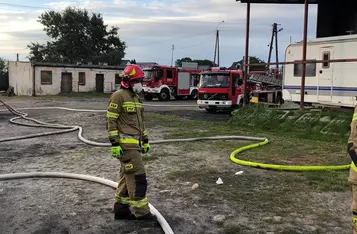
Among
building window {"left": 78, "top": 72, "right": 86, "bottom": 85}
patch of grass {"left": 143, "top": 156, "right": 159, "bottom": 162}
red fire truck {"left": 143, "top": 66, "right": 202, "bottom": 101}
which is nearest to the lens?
patch of grass {"left": 143, "top": 156, "right": 159, "bottom": 162}

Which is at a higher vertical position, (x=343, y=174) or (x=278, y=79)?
(x=278, y=79)

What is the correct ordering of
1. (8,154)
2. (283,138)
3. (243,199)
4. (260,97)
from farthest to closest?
(260,97), (283,138), (8,154), (243,199)

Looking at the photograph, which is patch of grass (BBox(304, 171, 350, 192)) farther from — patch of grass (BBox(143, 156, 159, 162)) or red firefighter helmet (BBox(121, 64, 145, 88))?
red firefighter helmet (BBox(121, 64, 145, 88))

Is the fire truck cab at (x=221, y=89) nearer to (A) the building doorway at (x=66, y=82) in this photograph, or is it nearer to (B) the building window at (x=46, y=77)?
(B) the building window at (x=46, y=77)

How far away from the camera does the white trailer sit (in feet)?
39.6

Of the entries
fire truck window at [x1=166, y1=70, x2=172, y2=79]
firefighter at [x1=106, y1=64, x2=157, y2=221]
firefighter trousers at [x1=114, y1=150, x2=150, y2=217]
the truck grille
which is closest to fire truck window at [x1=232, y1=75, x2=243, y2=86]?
the truck grille

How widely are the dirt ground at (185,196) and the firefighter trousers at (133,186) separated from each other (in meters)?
0.15

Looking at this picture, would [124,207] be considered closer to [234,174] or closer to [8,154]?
[234,174]

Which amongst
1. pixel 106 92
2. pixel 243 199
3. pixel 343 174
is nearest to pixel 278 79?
pixel 343 174

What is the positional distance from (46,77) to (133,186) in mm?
33882

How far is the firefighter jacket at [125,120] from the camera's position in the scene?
4.38 m

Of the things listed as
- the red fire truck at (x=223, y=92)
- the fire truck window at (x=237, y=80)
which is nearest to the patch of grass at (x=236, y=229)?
the red fire truck at (x=223, y=92)

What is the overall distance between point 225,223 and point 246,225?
231 millimetres

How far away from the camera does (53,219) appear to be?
4.39 m
